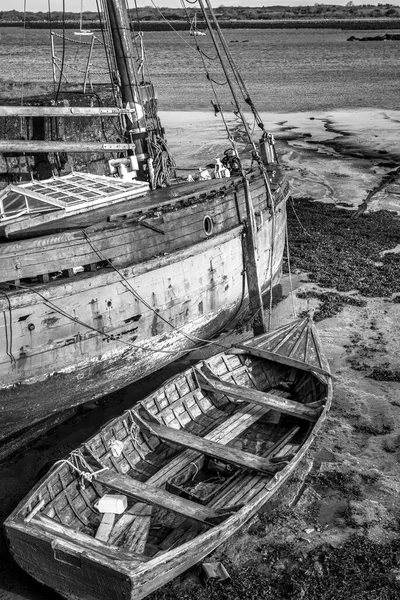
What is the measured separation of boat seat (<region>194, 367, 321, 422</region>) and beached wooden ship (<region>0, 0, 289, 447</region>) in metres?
1.70

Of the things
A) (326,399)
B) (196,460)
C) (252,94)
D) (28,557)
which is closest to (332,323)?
(326,399)

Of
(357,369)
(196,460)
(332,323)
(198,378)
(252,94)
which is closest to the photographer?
(196,460)

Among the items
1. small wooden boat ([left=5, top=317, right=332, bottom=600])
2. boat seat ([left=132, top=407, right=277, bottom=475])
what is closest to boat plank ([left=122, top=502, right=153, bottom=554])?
small wooden boat ([left=5, top=317, right=332, bottom=600])

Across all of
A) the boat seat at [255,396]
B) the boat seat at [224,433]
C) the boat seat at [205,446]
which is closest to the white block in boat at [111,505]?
the boat seat at [224,433]

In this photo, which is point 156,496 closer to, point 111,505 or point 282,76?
point 111,505

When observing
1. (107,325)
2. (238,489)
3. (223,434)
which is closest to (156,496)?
(238,489)

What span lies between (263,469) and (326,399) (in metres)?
2.31

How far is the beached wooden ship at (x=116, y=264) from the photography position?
42.1ft

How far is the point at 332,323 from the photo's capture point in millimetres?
17859

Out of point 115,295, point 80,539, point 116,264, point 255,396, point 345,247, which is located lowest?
point 345,247

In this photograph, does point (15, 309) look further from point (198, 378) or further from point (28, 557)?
point (28, 557)

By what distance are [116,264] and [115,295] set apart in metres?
0.63

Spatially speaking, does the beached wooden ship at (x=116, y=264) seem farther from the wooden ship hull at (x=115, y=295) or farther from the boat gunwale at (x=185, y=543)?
the boat gunwale at (x=185, y=543)

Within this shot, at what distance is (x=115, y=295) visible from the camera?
45.0 feet
